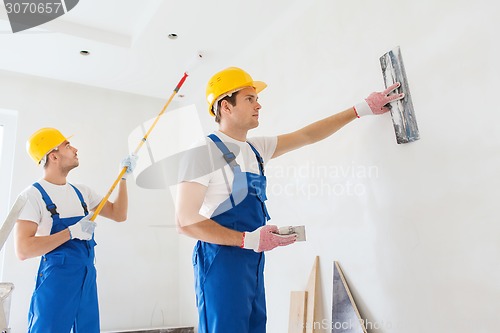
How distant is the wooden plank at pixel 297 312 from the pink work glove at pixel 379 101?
1.13 m

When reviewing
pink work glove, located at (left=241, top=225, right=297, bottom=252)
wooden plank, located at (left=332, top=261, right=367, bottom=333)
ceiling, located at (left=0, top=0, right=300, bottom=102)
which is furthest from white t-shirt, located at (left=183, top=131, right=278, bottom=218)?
ceiling, located at (left=0, top=0, right=300, bottom=102)

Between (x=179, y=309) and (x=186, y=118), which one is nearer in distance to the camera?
(x=179, y=309)

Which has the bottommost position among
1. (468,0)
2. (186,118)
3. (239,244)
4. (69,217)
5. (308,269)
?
(308,269)

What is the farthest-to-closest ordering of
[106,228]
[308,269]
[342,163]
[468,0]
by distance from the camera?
[106,228] → [308,269] → [342,163] → [468,0]

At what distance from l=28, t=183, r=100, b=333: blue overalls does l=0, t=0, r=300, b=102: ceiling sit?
138 cm

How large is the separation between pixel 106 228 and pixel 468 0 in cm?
332

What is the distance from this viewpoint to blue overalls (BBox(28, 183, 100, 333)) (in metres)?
2.24

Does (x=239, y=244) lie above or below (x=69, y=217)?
below

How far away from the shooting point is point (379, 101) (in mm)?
1945

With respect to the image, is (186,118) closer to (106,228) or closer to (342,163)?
(106,228)

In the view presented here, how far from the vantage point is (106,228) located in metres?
3.81

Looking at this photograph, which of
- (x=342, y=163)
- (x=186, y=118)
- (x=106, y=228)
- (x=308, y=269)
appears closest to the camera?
(x=342, y=163)

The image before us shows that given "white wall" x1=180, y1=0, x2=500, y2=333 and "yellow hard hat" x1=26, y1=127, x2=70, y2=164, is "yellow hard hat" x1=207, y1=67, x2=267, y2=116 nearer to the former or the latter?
"white wall" x1=180, y1=0, x2=500, y2=333

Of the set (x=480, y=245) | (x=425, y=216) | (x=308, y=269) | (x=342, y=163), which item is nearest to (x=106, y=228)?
(x=308, y=269)
